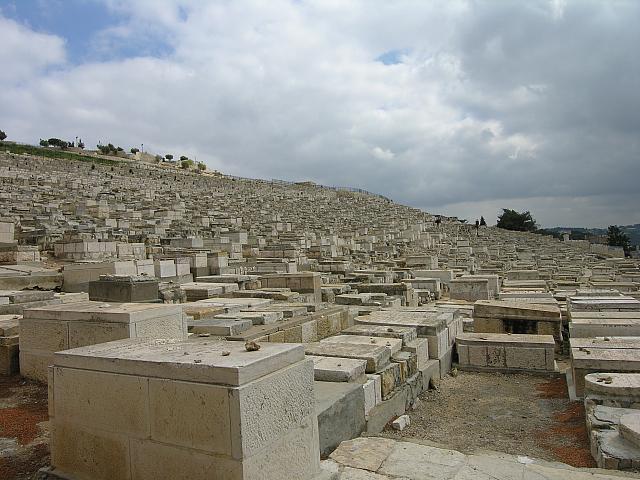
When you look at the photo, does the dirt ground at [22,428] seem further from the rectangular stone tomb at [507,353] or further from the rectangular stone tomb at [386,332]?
the rectangular stone tomb at [507,353]

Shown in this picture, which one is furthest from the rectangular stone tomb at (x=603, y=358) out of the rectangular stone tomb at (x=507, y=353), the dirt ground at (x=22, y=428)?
the dirt ground at (x=22, y=428)

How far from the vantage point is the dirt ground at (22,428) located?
3365 mm

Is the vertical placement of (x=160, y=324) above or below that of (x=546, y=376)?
above

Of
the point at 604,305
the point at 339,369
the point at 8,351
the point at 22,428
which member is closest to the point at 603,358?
the point at 339,369

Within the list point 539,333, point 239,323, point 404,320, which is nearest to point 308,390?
point 239,323

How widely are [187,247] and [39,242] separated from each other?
173 inches

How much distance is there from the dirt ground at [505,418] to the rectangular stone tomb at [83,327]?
2.39 metres

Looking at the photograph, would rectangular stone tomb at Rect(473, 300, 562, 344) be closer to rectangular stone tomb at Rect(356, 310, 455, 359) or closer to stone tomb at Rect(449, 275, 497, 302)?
rectangular stone tomb at Rect(356, 310, 455, 359)

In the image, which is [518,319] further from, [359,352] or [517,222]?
[517,222]

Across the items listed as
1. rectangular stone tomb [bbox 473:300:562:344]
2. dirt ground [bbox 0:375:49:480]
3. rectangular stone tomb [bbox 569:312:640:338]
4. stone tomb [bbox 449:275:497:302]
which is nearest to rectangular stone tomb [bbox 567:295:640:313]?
rectangular stone tomb [bbox 473:300:562:344]

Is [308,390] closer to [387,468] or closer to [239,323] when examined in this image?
[387,468]

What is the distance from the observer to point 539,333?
26.9 feet

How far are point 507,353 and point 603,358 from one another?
1668 millimetres

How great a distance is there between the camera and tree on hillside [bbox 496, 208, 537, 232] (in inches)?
2244
